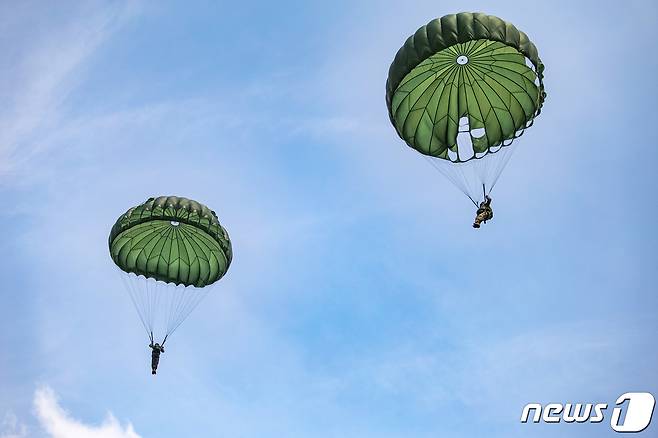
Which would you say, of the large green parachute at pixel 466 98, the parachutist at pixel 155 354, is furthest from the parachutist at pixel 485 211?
the parachutist at pixel 155 354

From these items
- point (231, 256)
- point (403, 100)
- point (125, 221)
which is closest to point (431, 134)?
point (403, 100)

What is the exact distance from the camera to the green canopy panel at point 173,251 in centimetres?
3000

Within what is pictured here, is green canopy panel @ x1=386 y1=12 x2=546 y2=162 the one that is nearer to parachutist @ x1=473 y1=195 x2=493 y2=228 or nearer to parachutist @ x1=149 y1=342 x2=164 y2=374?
parachutist @ x1=473 y1=195 x2=493 y2=228

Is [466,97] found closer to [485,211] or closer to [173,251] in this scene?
[485,211]

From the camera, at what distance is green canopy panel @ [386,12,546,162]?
25.4 m

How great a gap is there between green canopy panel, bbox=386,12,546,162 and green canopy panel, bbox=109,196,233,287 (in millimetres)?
8528

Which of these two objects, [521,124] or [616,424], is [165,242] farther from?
[616,424]

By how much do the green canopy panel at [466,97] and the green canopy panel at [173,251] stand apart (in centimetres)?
853

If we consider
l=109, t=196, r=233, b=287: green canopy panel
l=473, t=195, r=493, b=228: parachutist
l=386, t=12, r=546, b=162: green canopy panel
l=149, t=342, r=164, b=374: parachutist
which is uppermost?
l=386, t=12, r=546, b=162: green canopy panel

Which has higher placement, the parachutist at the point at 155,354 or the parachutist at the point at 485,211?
the parachutist at the point at 485,211

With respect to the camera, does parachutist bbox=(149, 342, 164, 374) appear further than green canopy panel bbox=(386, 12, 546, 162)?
Yes

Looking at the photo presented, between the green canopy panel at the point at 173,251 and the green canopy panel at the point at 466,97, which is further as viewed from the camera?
the green canopy panel at the point at 173,251

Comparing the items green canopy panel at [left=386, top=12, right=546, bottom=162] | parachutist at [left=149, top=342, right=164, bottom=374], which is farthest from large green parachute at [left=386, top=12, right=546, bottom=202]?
parachutist at [left=149, top=342, right=164, bottom=374]

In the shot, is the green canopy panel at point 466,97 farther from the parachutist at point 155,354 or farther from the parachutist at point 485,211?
the parachutist at point 155,354
